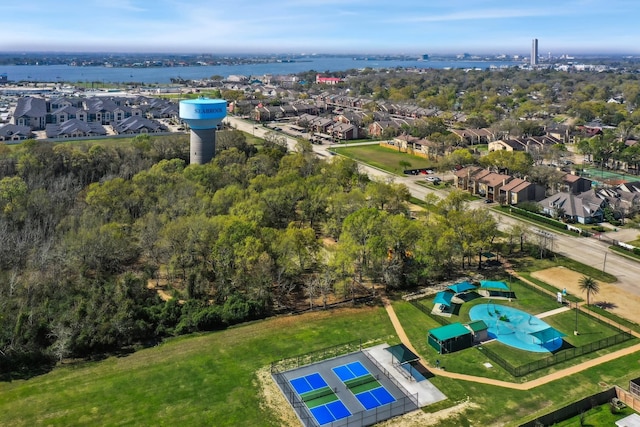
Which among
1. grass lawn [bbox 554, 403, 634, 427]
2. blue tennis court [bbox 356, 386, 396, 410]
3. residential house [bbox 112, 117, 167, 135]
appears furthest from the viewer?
residential house [bbox 112, 117, 167, 135]

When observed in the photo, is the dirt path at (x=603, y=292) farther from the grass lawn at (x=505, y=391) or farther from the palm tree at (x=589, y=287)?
the grass lawn at (x=505, y=391)

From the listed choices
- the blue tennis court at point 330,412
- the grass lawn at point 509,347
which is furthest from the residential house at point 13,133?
the blue tennis court at point 330,412

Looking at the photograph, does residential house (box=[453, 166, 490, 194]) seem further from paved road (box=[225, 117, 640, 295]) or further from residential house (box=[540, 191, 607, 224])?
residential house (box=[540, 191, 607, 224])

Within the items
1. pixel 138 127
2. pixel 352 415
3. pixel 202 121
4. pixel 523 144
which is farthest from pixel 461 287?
pixel 138 127

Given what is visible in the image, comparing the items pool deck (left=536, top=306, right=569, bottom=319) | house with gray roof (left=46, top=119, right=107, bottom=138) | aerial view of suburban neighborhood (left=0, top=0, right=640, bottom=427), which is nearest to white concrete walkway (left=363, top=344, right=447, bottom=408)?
aerial view of suburban neighborhood (left=0, top=0, right=640, bottom=427)

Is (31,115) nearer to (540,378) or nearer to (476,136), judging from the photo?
(476,136)
